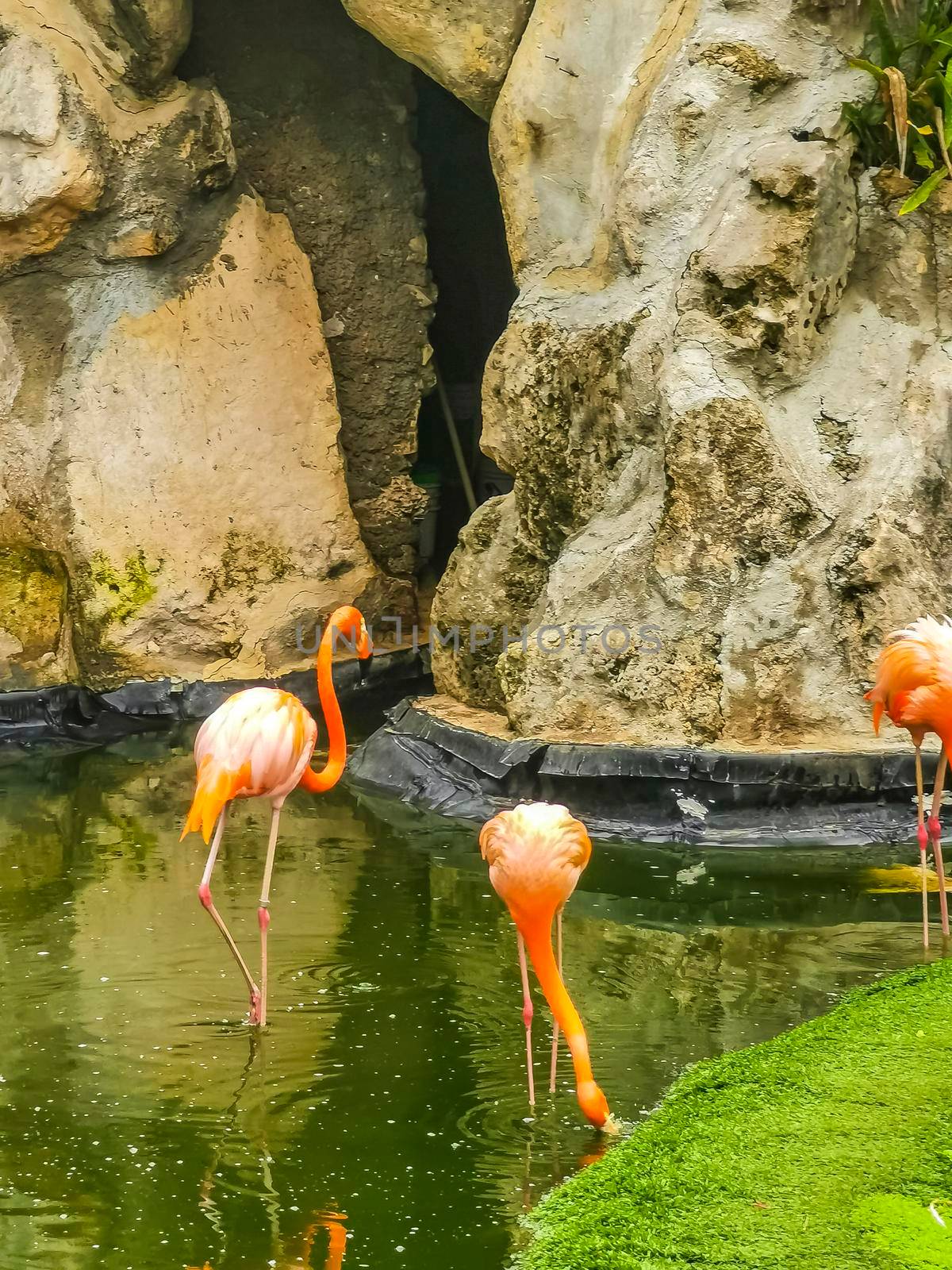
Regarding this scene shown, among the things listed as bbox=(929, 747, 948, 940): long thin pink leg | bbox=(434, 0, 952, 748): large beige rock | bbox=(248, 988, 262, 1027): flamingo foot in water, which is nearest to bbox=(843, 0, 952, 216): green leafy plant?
bbox=(434, 0, 952, 748): large beige rock

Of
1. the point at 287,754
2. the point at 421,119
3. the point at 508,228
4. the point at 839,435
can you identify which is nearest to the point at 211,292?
the point at 508,228

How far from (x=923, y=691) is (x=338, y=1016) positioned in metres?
1.77

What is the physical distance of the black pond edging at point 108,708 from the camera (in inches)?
277

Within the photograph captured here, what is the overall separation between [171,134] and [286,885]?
4011mm

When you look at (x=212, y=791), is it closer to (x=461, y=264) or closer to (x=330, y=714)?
(x=330, y=714)

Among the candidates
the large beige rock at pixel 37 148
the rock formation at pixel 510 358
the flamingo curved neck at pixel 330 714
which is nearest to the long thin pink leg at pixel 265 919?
the flamingo curved neck at pixel 330 714

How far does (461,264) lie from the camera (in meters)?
9.65

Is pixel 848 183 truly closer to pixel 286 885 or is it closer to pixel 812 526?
pixel 812 526

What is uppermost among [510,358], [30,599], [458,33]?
[458,33]

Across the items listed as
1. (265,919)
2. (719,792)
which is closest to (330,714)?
(265,919)

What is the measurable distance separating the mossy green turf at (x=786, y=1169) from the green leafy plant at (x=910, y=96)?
3201 mm

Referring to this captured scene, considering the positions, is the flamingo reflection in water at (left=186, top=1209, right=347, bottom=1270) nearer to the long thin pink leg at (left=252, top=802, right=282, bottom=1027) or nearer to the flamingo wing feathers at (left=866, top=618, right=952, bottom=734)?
the long thin pink leg at (left=252, top=802, right=282, bottom=1027)

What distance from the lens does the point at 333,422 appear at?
789 cm

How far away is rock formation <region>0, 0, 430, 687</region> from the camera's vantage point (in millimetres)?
7012
